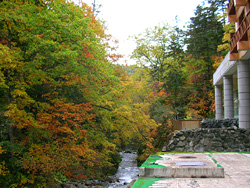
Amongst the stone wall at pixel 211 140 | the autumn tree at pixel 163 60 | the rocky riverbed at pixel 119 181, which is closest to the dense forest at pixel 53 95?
the rocky riverbed at pixel 119 181

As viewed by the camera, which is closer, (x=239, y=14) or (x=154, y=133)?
(x=239, y=14)

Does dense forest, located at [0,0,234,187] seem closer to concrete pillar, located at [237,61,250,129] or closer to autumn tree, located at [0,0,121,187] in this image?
autumn tree, located at [0,0,121,187]

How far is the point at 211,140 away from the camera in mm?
12781

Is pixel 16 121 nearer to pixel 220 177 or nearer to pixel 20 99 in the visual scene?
pixel 20 99

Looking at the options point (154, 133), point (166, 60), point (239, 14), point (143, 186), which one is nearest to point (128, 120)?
point (154, 133)

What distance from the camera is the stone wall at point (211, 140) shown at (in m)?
12.5

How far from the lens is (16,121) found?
37.6 feet

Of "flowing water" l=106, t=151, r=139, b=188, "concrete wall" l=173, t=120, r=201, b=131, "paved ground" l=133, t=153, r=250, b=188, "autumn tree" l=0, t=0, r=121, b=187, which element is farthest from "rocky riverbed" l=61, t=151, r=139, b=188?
"paved ground" l=133, t=153, r=250, b=188

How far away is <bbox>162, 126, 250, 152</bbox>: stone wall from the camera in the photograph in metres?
12.5

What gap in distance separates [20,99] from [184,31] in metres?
36.6

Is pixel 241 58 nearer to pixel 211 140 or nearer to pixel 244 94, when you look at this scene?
pixel 244 94

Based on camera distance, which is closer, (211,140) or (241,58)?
(211,140)

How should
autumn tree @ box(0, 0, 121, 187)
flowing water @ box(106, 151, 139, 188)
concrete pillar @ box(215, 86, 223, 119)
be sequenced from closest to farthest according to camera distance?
1. autumn tree @ box(0, 0, 121, 187)
2. flowing water @ box(106, 151, 139, 188)
3. concrete pillar @ box(215, 86, 223, 119)

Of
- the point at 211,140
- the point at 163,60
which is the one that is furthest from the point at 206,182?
the point at 163,60
